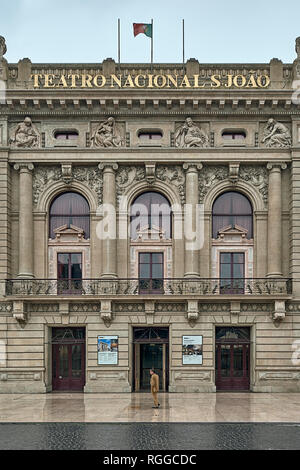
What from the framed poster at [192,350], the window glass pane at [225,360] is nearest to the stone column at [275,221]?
the window glass pane at [225,360]

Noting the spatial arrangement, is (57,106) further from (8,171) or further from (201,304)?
(201,304)

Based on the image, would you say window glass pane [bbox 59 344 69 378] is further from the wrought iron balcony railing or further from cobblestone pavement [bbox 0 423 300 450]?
cobblestone pavement [bbox 0 423 300 450]

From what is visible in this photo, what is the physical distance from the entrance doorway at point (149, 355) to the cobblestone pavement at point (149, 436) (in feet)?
36.3

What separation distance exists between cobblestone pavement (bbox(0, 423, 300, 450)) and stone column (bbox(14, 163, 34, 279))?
12237mm

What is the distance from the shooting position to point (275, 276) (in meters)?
32.1

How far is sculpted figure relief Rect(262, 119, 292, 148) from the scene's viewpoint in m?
33.2

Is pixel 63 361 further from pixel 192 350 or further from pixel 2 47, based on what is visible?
pixel 2 47

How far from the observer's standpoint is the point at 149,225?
33.5 metres

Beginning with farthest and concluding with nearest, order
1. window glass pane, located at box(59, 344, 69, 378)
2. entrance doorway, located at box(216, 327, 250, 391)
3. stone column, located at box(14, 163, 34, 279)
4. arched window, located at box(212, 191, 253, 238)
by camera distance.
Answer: arched window, located at box(212, 191, 253, 238), window glass pane, located at box(59, 344, 69, 378), entrance doorway, located at box(216, 327, 250, 391), stone column, located at box(14, 163, 34, 279)

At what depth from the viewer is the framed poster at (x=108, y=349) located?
105 feet

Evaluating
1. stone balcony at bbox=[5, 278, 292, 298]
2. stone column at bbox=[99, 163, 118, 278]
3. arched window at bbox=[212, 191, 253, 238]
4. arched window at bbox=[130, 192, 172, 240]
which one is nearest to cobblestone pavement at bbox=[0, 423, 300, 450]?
stone balcony at bbox=[5, 278, 292, 298]

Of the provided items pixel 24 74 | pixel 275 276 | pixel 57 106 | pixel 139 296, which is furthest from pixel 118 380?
pixel 24 74

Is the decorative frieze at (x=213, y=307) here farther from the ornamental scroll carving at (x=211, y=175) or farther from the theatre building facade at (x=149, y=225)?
the ornamental scroll carving at (x=211, y=175)

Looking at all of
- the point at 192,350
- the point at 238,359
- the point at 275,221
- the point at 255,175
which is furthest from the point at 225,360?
the point at 255,175
